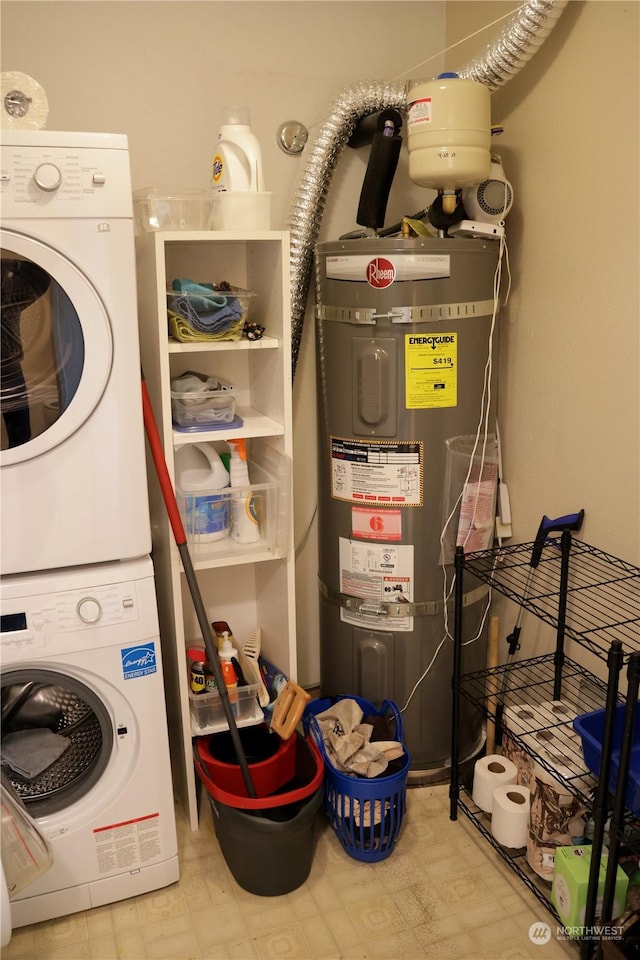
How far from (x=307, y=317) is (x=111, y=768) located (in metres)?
1.37

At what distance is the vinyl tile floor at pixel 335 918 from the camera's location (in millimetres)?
1805

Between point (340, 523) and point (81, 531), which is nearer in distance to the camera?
point (81, 531)

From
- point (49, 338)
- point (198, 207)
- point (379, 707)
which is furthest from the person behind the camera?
point (379, 707)

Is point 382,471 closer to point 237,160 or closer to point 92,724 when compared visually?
point 237,160

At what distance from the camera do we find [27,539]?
174 centimetres

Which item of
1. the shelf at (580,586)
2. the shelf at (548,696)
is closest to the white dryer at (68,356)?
the shelf at (580,586)

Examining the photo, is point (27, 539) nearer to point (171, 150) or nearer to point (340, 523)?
point (340, 523)

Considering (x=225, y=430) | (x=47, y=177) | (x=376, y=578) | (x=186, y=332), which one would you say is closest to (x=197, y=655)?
(x=376, y=578)

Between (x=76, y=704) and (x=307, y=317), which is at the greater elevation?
(x=307, y=317)

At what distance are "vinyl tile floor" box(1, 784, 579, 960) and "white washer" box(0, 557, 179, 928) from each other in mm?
68

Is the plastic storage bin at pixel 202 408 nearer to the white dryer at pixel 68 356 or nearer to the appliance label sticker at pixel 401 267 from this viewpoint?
Answer: the white dryer at pixel 68 356

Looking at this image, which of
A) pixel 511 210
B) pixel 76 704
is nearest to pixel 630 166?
pixel 511 210

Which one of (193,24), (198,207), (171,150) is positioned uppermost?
(193,24)

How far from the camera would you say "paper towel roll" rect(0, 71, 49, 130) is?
170cm
